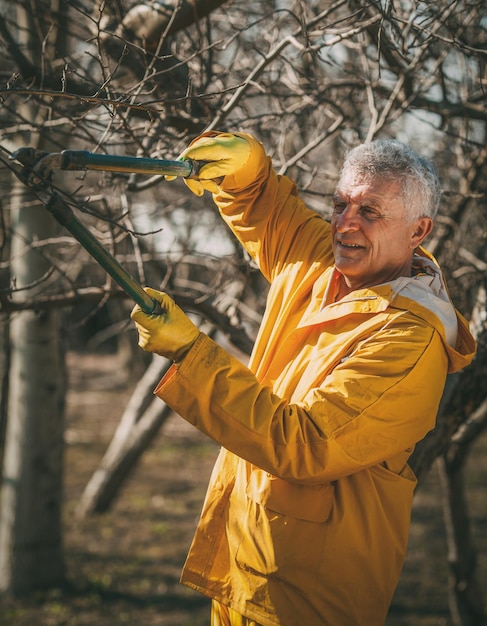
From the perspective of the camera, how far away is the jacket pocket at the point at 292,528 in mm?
2105

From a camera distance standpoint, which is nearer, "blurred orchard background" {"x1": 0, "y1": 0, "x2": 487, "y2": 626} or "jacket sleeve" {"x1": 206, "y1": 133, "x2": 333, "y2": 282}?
"jacket sleeve" {"x1": 206, "y1": 133, "x2": 333, "y2": 282}

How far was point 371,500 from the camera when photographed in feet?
7.01

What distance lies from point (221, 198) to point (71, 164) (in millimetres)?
913

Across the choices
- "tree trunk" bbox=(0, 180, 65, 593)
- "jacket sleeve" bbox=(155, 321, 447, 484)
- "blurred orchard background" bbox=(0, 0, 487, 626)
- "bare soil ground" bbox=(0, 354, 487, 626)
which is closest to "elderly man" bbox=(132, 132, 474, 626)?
"jacket sleeve" bbox=(155, 321, 447, 484)

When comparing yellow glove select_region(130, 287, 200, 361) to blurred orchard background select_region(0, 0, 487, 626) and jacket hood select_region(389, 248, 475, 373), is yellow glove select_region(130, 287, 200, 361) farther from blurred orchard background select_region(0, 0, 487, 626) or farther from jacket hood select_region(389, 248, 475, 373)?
jacket hood select_region(389, 248, 475, 373)

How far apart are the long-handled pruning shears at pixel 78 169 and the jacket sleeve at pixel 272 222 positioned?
664 millimetres

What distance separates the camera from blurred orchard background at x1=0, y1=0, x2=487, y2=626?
2996 mm

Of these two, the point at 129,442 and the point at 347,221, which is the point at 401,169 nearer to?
the point at 347,221

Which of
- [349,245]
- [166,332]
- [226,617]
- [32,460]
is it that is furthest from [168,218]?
[166,332]

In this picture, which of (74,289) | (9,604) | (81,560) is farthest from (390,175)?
(81,560)

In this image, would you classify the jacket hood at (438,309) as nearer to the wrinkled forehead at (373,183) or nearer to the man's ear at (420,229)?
the man's ear at (420,229)

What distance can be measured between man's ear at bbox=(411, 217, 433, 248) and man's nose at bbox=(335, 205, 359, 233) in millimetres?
210

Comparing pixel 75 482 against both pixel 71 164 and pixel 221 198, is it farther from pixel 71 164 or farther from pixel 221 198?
pixel 71 164

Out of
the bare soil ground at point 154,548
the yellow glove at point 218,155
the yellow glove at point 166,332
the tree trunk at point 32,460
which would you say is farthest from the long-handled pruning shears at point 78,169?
the bare soil ground at point 154,548
